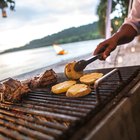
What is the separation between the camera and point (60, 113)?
2451 mm

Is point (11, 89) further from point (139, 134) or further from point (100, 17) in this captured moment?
point (100, 17)

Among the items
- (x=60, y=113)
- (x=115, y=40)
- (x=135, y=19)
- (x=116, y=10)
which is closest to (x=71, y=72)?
(x=115, y=40)

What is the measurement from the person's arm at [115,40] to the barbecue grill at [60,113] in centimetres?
61

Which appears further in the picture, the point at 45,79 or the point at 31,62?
the point at 31,62

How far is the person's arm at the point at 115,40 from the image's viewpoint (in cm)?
358

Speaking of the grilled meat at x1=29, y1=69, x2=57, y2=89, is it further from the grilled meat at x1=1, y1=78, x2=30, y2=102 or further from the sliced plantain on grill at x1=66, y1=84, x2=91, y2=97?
the sliced plantain on grill at x1=66, y1=84, x2=91, y2=97

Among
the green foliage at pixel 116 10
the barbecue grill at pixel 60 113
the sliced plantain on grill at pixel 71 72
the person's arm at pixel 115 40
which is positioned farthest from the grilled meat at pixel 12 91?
the green foliage at pixel 116 10

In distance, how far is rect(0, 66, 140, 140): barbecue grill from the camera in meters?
1.95

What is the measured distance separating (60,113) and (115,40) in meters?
1.94

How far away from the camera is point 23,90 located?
3398 millimetres

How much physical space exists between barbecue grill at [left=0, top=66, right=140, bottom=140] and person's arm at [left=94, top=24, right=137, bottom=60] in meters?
0.61

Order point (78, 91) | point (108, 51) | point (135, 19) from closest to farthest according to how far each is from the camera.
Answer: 1. point (78, 91)
2. point (108, 51)
3. point (135, 19)

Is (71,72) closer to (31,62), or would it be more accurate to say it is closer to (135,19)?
(135,19)

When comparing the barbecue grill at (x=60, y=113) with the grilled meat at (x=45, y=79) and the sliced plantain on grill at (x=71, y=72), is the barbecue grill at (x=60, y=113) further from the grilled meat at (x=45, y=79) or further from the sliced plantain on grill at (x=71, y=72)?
the sliced plantain on grill at (x=71, y=72)
